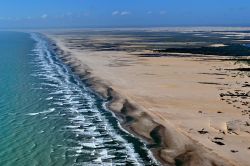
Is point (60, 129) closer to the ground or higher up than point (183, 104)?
closer to the ground

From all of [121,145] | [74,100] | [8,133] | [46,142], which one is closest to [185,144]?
[121,145]

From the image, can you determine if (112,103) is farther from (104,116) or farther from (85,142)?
(85,142)

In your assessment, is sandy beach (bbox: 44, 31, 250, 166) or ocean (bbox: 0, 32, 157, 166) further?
sandy beach (bbox: 44, 31, 250, 166)

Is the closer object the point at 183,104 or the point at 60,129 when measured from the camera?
the point at 60,129
